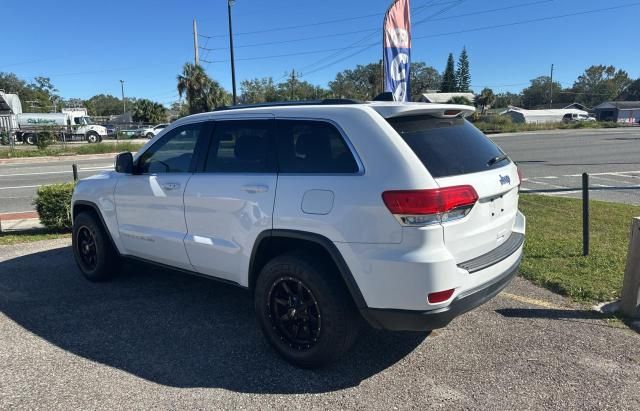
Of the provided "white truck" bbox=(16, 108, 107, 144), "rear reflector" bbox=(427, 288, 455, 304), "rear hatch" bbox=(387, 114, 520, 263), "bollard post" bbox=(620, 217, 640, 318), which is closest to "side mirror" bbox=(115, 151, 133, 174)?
"rear hatch" bbox=(387, 114, 520, 263)

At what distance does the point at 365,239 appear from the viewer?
2.85 metres

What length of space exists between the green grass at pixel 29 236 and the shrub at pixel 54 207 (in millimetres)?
126

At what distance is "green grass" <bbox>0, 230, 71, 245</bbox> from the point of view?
7086mm

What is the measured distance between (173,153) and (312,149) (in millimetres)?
1678

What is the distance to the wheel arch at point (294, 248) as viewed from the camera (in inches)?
116

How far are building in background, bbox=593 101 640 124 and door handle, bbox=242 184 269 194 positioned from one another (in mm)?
101320

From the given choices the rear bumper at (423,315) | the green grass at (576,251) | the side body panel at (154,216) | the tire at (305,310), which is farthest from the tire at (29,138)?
the rear bumper at (423,315)

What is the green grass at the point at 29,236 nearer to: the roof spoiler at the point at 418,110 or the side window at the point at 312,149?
the side window at the point at 312,149

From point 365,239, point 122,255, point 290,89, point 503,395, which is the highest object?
point 290,89

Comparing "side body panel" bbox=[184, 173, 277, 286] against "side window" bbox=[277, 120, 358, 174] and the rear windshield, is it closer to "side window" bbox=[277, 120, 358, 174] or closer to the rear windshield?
"side window" bbox=[277, 120, 358, 174]

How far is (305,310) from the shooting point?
10.6ft

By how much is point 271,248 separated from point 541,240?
4.22m

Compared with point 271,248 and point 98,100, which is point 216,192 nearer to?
point 271,248

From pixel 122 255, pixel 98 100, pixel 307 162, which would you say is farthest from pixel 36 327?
pixel 98 100
